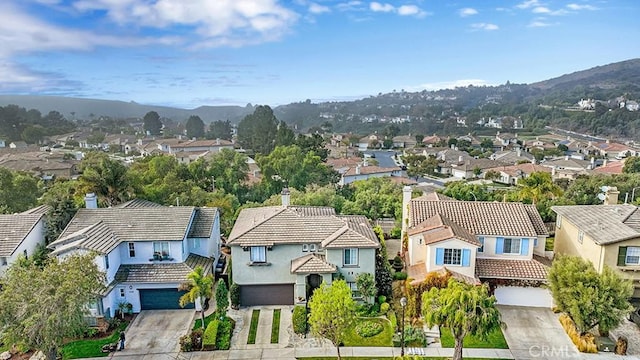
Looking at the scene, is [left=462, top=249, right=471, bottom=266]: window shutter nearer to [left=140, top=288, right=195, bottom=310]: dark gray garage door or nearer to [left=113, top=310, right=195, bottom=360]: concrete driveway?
[left=113, top=310, right=195, bottom=360]: concrete driveway

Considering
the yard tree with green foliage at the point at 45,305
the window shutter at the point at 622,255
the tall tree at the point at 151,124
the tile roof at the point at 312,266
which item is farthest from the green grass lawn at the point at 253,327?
the tall tree at the point at 151,124

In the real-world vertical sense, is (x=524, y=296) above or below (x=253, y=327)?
above

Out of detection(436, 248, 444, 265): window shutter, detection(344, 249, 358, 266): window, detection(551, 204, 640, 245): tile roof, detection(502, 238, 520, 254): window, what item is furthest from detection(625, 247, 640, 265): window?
detection(344, 249, 358, 266): window

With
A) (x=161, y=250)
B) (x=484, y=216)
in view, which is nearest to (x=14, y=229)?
(x=161, y=250)

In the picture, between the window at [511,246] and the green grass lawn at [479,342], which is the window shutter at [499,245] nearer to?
the window at [511,246]

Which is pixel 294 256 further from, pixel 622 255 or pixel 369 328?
pixel 622 255

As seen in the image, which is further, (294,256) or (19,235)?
(19,235)

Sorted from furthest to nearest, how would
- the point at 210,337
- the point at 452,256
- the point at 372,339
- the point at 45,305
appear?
1. the point at 452,256
2. the point at 372,339
3. the point at 210,337
4. the point at 45,305

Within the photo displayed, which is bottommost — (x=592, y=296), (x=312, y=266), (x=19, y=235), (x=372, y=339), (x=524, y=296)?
(x=372, y=339)
